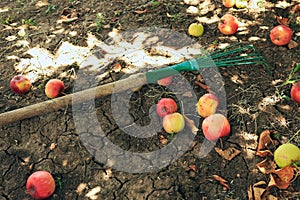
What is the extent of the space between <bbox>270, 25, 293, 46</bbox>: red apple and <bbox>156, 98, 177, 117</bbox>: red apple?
1.34 meters

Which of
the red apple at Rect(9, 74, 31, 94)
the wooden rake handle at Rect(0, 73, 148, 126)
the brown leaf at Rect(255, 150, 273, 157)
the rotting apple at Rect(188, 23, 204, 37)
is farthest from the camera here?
the rotting apple at Rect(188, 23, 204, 37)

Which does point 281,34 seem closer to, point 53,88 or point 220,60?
point 220,60

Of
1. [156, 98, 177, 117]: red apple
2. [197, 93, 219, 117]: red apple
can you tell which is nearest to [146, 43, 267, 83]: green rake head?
[156, 98, 177, 117]: red apple

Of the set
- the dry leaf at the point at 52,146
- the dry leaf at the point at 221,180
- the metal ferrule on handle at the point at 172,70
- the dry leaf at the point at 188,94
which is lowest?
the dry leaf at the point at 52,146

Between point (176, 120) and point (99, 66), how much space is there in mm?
1242

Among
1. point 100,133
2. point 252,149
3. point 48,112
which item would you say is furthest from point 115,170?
point 252,149

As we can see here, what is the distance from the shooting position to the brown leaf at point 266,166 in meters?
2.69

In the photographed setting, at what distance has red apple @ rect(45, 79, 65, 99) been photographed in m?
3.40

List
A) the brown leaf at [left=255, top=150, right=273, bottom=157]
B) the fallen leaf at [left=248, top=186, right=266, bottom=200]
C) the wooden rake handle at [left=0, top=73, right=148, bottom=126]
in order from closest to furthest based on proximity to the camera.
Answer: the fallen leaf at [left=248, top=186, right=266, bottom=200], the brown leaf at [left=255, top=150, right=273, bottom=157], the wooden rake handle at [left=0, top=73, right=148, bottom=126]

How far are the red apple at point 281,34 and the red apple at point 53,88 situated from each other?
2213 mm

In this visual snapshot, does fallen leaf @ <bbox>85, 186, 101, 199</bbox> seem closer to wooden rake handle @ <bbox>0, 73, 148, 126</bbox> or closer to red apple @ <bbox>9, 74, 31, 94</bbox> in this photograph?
wooden rake handle @ <bbox>0, 73, 148, 126</bbox>

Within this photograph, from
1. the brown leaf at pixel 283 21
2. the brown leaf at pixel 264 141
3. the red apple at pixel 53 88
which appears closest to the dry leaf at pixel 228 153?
the brown leaf at pixel 264 141

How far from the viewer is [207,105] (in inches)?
119

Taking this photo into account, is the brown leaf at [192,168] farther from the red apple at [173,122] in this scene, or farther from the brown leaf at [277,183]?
the brown leaf at [277,183]
